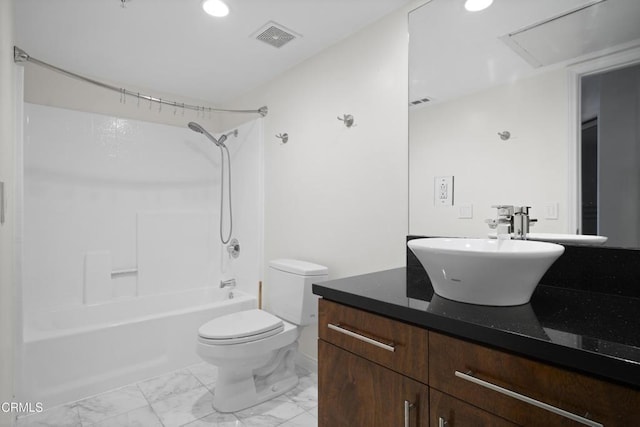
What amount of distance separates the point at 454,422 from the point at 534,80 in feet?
4.14

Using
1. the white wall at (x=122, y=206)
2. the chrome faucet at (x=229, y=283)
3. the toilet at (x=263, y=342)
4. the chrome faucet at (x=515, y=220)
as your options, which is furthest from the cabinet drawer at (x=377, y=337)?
the chrome faucet at (x=229, y=283)

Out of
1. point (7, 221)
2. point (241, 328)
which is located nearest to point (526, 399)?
point (241, 328)

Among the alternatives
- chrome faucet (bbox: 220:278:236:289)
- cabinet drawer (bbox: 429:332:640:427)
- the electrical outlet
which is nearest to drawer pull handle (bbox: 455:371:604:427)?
cabinet drawer (bbox: 429:332:640:427)

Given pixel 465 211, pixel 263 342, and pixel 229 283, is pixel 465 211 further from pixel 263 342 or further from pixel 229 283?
pixel 229 283

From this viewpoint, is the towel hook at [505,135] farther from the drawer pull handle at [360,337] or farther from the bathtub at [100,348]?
the bathtub at [100,348]

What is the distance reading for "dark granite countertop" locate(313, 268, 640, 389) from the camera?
62 cm

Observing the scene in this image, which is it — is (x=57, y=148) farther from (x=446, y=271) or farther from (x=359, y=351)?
(x=446, y=271)

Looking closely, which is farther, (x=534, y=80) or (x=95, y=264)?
(x=95, y=264)

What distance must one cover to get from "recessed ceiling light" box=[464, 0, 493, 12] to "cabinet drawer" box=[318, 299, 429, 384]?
1.43 meters

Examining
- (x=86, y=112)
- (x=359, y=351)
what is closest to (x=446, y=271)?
(x=359, y=351)

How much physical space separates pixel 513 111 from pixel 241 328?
172cm

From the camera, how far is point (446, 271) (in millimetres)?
968

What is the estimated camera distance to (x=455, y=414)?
2.66 feet

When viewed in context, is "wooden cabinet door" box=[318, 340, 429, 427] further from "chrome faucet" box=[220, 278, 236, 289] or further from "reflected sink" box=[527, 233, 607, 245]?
"chrome faucet" box=[220, 278, 236, 289]
